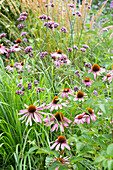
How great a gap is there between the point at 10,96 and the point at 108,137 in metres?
1.15

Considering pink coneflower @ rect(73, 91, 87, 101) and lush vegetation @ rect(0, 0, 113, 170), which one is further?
pink coneflower @ rect(73, 91, 87, 101)

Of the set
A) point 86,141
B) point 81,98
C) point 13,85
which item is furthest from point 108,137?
point 13,85

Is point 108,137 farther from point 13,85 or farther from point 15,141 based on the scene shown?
point 13,85

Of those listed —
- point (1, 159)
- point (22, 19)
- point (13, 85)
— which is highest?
point (22, 19)

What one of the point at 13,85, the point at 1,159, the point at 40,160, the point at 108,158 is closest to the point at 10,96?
the point at 13,85

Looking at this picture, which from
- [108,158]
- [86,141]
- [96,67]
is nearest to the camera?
[108,158]

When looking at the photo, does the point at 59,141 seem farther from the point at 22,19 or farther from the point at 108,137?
the point at 22,19

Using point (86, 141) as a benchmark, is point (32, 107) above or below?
above

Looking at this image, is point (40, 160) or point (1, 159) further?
point (1, 159)

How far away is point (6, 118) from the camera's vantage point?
5.76 feet

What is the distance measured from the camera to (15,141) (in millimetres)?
1700

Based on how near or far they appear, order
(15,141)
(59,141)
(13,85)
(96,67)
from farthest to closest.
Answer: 1. (13,85)
2. (15,141)
3. (96,67)
4. (59,141)

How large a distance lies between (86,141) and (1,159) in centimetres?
102

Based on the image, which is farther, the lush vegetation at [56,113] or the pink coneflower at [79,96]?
the pink coneflower at [79,96]
